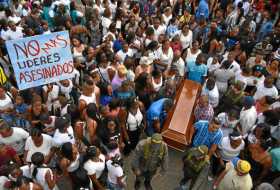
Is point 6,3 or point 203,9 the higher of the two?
point 6,3

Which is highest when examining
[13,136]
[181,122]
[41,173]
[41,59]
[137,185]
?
[41,59]

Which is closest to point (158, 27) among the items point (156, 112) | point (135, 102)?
point (156, 112)

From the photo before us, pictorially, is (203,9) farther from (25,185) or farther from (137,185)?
(25,185)

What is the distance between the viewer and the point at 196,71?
24.6ft

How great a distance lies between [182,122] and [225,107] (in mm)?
1032

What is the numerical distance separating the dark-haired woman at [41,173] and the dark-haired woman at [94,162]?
0.53 m

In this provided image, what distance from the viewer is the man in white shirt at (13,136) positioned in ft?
17.3

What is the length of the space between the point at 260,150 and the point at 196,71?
244cm

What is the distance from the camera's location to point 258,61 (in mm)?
7672

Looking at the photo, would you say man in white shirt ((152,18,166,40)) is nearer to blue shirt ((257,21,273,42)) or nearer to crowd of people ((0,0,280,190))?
crowd of people ((0,0,280,190))

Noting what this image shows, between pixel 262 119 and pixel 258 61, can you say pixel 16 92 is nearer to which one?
pixel 262 119

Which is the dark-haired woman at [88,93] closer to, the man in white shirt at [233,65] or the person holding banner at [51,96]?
the person holding banner at [51,96]

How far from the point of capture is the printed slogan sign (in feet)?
18.8

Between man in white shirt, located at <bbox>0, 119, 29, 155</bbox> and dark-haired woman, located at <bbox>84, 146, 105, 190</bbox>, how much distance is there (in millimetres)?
1130
